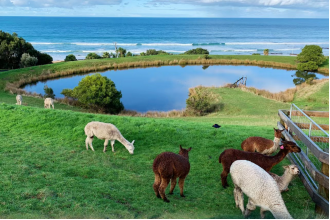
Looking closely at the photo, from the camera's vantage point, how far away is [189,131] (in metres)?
12.2

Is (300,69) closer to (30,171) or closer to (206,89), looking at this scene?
(206,89)

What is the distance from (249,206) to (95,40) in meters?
120

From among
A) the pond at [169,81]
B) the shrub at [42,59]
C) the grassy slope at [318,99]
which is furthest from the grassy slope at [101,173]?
the shrub at [42,59]

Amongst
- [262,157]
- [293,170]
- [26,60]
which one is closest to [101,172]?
[262,157]

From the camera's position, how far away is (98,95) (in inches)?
1195

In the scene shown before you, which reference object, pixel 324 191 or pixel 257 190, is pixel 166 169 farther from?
pixel 324 191

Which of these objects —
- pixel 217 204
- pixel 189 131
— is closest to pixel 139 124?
pixel 189 131

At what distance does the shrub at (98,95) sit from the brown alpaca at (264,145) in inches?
900

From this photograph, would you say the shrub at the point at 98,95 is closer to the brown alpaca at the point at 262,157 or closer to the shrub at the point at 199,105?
the shrub at the point at 199,105

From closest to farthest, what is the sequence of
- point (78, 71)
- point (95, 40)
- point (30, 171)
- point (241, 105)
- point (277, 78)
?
point (30, 171), point (241, 105), point (277, 78), point (78, 71), point (95, 40)

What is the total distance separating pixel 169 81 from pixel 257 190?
135 ft

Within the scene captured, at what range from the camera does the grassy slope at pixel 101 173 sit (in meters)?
5.86

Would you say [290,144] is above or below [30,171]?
above

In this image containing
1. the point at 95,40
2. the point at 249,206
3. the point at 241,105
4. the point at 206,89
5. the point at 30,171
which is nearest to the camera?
the point at 249,206
